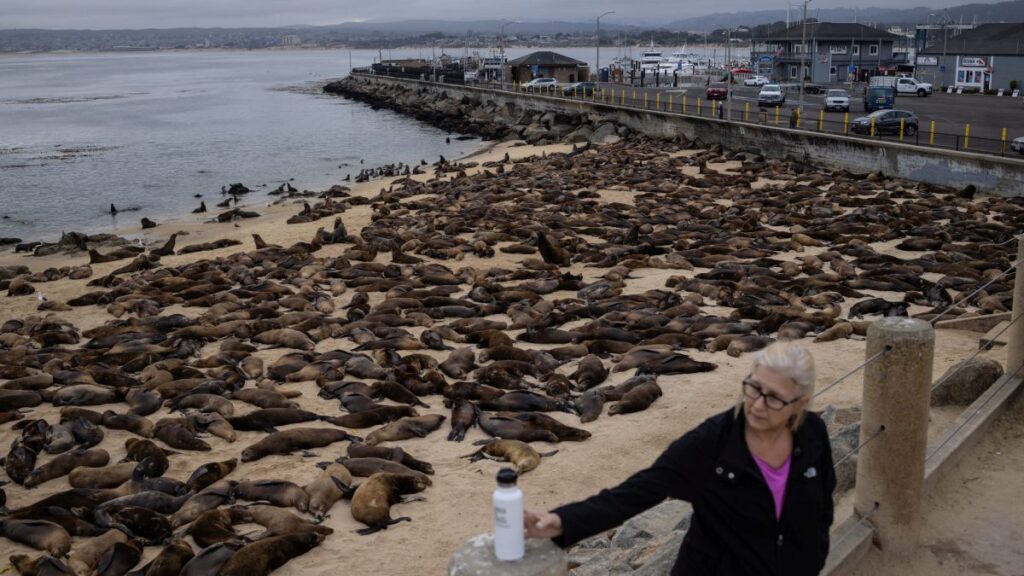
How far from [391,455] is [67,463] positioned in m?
3.73

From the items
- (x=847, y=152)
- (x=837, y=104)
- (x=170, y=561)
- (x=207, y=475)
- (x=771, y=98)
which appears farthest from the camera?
(x=771, y=98)

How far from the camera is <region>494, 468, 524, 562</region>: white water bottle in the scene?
11.4 feet

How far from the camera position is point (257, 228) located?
31.0 metres

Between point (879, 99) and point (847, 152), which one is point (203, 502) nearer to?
point (847, 152)

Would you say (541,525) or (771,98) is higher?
(541,525)

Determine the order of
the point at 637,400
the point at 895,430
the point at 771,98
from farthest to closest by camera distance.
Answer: the point at 771,98 < the point at 637,400 < the point at 895,430

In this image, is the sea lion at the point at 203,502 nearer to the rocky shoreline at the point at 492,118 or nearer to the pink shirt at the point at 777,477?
the pink shirt at the point at 777,477

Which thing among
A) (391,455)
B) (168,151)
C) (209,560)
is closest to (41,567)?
(209,560)

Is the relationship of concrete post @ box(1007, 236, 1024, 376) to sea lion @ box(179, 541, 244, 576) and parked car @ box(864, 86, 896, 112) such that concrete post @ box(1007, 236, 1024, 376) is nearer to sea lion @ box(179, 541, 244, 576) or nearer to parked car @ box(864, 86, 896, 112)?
sea lion @ box(179, 541, 244, 576)

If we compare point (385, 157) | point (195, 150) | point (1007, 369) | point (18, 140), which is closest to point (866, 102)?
point (385, 157)

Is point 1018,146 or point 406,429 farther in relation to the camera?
point 1018,146

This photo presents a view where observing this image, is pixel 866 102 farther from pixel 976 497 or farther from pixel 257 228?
pixel 976 497

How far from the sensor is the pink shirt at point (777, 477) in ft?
13.1

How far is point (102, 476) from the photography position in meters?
10.6
